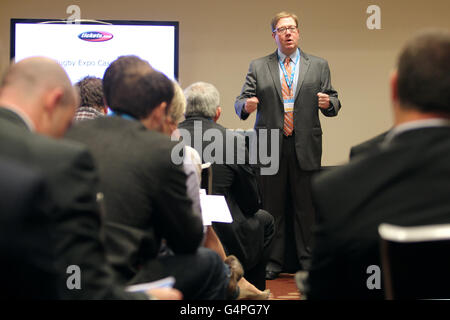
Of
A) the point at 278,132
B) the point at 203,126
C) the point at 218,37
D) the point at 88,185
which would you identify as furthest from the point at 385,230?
the point at 218,37

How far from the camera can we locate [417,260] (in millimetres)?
1124

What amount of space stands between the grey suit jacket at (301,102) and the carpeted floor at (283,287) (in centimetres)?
82

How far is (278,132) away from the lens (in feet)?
14.3

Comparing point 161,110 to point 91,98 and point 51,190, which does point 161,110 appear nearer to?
point 51,190

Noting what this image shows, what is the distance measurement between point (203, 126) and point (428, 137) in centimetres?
195

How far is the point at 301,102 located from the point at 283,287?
1.34m

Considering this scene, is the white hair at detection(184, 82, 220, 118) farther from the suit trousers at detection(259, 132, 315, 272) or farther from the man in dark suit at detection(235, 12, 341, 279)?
the suit trousers at detection(259, 132, 315, 272)

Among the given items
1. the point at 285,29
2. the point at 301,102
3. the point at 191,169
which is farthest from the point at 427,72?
the point at 285,29

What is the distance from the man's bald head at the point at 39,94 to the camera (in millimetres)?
1475

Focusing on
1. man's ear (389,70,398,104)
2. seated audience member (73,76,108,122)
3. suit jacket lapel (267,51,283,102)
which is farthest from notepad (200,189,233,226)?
suit jacket lapel (267,51,283,102)

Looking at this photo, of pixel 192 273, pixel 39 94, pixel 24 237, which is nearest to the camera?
pixel 24 237

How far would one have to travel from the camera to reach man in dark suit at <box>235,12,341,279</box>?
4.34 m

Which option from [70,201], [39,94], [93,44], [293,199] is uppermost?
[93,44]

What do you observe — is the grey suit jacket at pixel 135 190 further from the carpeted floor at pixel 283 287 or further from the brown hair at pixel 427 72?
the carpeted floor at pixel 283 287
